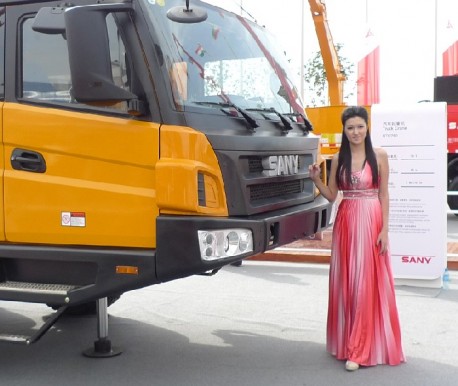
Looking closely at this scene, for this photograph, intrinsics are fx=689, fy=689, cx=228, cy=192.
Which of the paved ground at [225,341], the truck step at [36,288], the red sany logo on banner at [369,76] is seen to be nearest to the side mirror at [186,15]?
the truck step at [36,288]

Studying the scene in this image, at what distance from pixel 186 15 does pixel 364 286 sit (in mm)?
2148

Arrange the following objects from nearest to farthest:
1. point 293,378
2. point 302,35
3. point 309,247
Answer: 1. point 293,378
2. point 309,247
3. point 302,35

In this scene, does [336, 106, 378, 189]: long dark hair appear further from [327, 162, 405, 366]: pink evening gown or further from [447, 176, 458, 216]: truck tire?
[447, 176, 458, 216]: truck tire

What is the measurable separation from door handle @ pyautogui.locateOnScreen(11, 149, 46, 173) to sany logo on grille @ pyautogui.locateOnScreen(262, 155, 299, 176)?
1401 millimetres

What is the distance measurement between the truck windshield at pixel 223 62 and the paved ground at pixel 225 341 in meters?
1.82

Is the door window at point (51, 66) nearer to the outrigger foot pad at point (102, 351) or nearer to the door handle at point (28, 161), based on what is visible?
the door handle at point (28, 161)

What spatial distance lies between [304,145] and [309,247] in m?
4.73

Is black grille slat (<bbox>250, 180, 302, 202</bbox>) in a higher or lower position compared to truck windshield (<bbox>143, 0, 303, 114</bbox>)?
lower

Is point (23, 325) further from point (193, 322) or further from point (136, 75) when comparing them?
point (136, 75)

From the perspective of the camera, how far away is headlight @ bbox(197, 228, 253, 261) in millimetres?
4004

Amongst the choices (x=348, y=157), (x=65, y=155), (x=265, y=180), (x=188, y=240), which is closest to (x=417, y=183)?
(x=348, y=157)

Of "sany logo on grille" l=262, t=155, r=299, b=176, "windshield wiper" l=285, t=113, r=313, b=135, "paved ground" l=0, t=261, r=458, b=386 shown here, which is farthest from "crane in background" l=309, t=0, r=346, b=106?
"sany logo on grille" l=262, t=155, r=299, b=176

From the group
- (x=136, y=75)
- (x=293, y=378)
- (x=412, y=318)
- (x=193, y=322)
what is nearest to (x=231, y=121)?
(x=136, y=75)

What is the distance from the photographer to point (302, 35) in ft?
69.2
